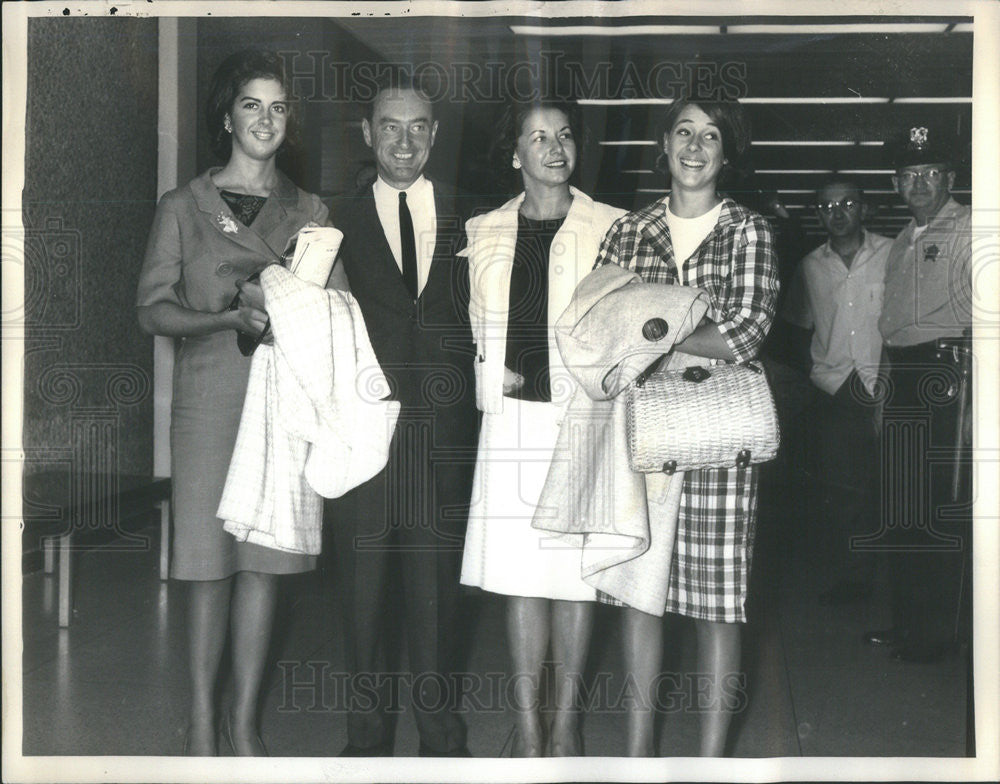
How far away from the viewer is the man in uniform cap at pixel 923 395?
221 centimetres

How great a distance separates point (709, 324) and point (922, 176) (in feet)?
1.99

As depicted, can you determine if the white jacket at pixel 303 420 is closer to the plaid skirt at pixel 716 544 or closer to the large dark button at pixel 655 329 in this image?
the large dark button at pixel 655 329

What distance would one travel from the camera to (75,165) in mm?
2248

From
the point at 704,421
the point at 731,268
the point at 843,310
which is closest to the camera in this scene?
the point at 704,421

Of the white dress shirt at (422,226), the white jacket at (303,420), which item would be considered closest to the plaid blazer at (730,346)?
the white dress shirt at (422,226)

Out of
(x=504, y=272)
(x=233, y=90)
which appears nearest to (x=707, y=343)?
(x=504, y=272)

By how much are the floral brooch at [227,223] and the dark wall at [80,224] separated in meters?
0.22

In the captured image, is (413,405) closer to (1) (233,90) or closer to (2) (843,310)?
(1) (233,90)

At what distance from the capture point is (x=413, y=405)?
2.19 m

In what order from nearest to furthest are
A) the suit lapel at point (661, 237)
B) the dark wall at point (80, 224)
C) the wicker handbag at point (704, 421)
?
1. the wicker handbag at point (704, 421)
2. the suit lapel at point (661, 237)
3. the dark wall at point (80, 224)

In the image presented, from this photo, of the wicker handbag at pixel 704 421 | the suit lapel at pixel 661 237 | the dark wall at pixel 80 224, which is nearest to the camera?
the wicker handbag at pixel 704 421

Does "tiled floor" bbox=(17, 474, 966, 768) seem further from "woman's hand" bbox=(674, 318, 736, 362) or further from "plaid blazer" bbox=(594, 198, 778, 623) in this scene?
"woman's hand" bbox=(674, 318, 736, 362)

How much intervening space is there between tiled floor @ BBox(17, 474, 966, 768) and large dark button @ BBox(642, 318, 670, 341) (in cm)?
48

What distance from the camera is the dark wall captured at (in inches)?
87.7
